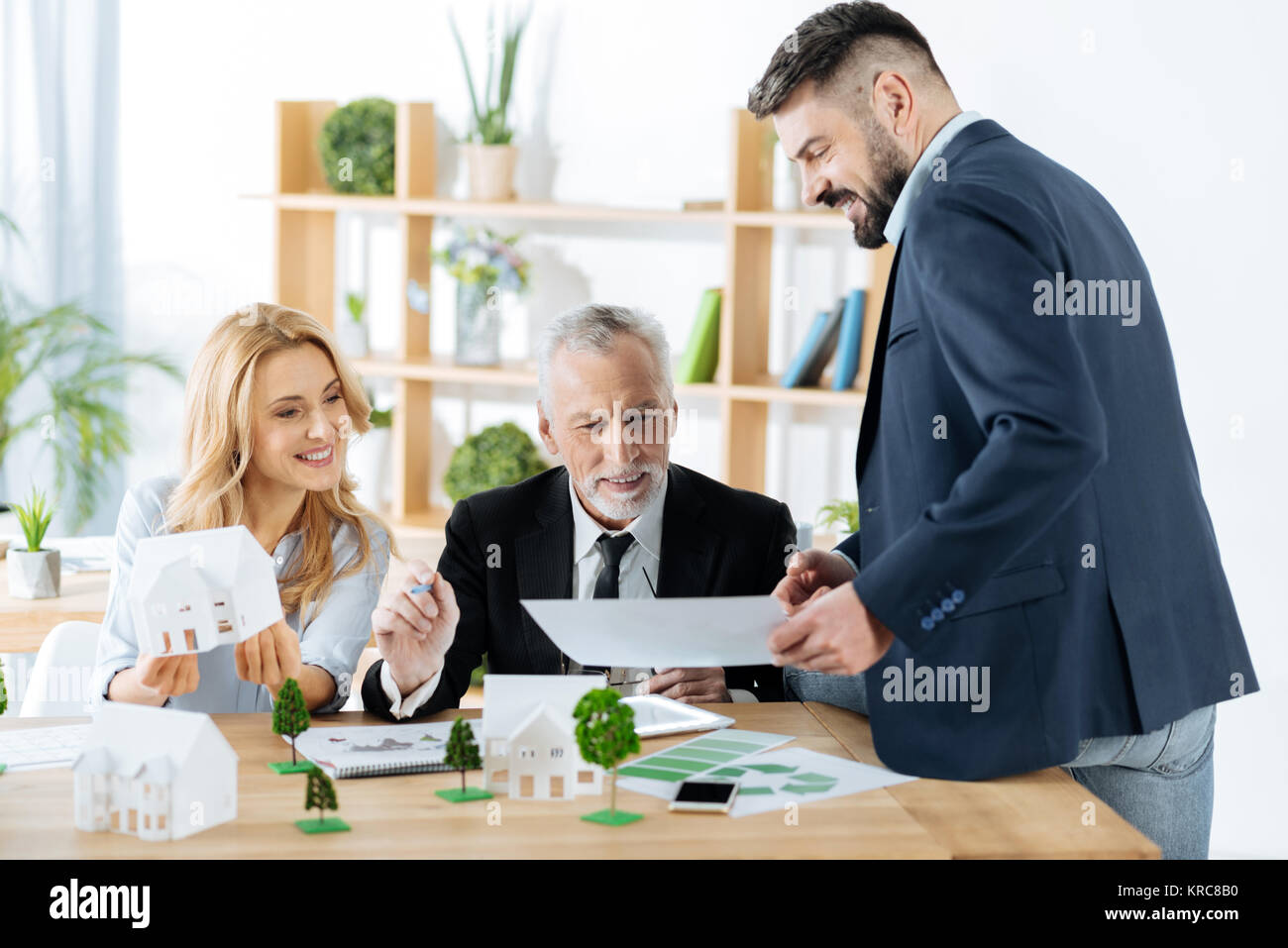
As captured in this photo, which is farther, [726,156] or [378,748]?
[726,156]

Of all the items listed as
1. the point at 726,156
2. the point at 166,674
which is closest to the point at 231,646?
the point at 166,674

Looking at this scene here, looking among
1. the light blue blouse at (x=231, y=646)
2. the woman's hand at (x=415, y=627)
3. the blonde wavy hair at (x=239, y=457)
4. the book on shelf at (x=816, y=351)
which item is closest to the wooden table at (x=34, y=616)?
the light blue blouse at (x=231, y=646)

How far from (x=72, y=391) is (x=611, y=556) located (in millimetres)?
3303

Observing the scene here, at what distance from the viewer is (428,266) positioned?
16.0 ft

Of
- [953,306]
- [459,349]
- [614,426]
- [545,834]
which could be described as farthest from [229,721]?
[459,349]

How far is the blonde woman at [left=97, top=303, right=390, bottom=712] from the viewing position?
223 centimetres

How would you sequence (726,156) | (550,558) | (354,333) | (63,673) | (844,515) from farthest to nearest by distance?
1. (354,333)
2. (726,156)
3. (844,515)
4. (63,673)
5. (550,558)

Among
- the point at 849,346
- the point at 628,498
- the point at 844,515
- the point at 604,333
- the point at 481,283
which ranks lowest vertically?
the point at 844,515

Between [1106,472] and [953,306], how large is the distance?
299 mm

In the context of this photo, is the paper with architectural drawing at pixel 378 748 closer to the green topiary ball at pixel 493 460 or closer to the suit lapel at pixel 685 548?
the suit lapel at pixel 685 548

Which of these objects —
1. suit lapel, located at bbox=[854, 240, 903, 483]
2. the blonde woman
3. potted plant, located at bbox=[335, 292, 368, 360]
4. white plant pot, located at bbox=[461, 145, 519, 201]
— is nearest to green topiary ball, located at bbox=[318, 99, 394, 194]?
white plant pot, located at bbox=[461, 145, 519, 201]

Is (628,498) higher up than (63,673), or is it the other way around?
(628,498)

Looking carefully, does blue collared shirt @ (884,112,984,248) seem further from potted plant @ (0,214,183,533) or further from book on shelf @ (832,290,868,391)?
potted plant @ (0,214,183,533)

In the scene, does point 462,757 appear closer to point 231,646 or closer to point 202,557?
point 202,557
